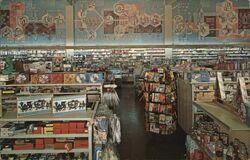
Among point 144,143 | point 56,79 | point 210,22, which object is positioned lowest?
point 144,143

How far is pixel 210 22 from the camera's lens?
18922mm

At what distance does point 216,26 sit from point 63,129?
633 inches

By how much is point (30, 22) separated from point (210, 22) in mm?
10570

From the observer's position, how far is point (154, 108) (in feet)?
26.7

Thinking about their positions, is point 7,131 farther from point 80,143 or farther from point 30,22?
point 30,22

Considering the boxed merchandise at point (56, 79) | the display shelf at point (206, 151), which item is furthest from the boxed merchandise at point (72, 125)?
the boxed merchandise at point (56, 79)

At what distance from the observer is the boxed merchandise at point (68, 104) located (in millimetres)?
4648

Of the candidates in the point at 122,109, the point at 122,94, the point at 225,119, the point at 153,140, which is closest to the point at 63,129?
the point at 225,119

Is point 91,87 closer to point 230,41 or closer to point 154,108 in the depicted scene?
point 154,108

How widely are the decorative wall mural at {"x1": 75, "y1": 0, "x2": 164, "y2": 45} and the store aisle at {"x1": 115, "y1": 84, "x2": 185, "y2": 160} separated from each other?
349 inches

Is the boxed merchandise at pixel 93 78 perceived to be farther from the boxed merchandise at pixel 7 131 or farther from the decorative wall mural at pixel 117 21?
the decorative wall mural at pixel 117 21

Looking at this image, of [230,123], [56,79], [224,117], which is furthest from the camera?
[56,79]

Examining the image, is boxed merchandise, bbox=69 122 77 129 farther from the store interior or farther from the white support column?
the white support column

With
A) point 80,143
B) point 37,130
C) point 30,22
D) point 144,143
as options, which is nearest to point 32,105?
point 37,130
